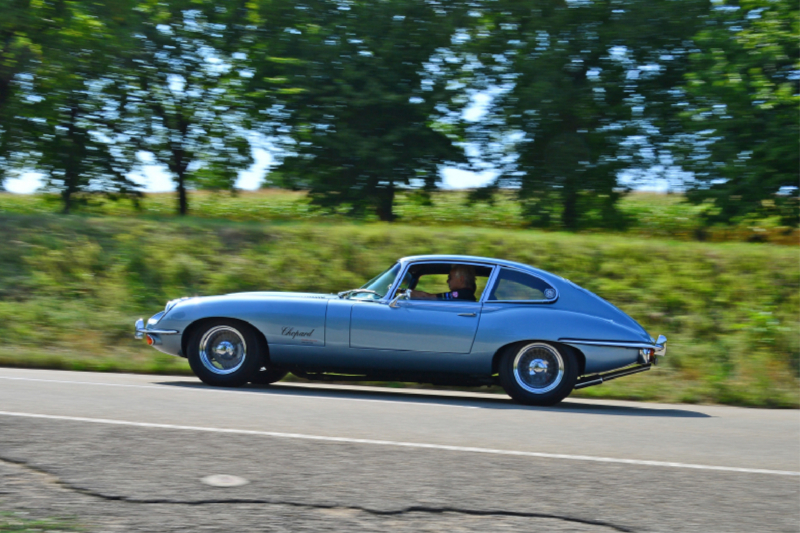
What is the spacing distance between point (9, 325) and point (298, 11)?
1137cm

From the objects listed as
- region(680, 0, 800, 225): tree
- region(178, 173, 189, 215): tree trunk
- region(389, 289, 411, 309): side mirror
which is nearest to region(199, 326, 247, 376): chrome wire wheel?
region(389, 289, 411, 309): side mirror

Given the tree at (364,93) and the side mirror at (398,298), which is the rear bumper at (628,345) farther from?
the tree at (364,93)

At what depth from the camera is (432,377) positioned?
8.26 metres

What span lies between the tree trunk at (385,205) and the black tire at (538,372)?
1230cm

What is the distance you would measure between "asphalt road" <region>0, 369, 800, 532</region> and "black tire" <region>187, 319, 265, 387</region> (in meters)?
0.70

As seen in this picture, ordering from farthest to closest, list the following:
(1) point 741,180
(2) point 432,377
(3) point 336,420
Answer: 1. (1) point 741,180
2. (2) point 432,377
3. (3) point 336,420

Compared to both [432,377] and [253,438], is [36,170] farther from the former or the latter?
[253,438]

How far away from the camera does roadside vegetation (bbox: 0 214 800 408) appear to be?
34.6 feet

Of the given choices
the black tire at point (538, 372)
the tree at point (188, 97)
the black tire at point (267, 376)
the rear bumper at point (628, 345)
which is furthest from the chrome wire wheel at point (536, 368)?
the tree at point (188, 97)

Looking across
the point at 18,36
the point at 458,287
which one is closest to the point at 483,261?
the point at 458,287

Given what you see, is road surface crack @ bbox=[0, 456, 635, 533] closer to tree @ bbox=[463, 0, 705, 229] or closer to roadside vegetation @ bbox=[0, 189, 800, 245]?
roadside vegetation @ bbox=[0, 189, 800, 245]

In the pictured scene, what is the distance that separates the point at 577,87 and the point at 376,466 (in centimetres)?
1614

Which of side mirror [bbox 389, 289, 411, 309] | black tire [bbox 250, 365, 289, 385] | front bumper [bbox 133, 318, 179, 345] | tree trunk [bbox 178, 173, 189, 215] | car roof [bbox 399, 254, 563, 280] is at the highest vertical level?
tree trunk [bbox 178, 173, 189, 215]

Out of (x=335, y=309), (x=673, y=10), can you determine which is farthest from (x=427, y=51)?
(x=335, y=309)
